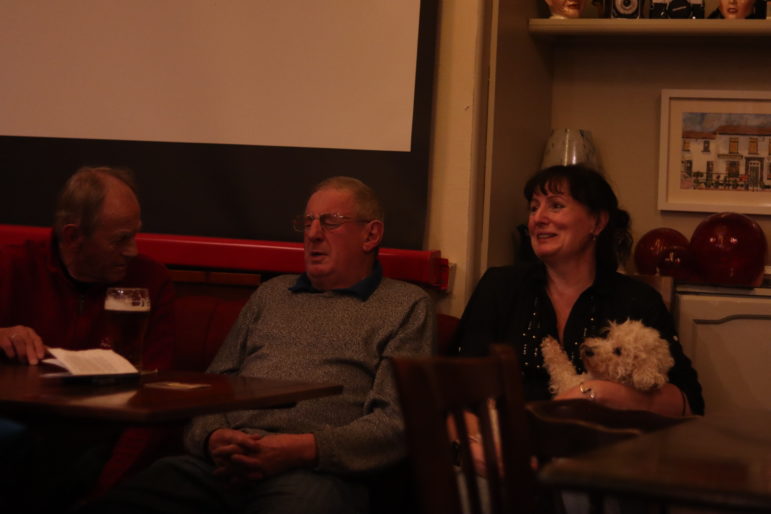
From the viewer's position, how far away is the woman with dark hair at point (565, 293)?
8.39 feet

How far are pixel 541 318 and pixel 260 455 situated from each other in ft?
3.07

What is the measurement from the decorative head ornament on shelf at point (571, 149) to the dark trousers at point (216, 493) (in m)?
1.80

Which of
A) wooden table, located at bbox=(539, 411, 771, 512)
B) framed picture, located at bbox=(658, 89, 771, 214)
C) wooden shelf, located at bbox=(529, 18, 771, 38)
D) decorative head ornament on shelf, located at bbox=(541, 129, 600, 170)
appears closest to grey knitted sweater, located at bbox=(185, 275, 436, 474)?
wooden table, located at bbox=(539, 411, 771, 512)

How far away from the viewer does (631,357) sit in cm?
233

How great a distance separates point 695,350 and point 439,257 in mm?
872

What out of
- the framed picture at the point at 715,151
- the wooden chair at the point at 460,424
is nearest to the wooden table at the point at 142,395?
the wooden chair at the point at 460,424

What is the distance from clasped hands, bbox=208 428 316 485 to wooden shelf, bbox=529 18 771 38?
6.63ft

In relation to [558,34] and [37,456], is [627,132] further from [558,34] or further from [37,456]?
[37,456]

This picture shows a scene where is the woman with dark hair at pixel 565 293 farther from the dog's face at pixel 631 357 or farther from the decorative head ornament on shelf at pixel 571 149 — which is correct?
the decorative head ornament on shelf at pixel 571 149

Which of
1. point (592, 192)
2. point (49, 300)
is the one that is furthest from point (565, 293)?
point (49, 300)

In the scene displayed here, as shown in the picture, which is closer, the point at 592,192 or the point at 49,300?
the point at 49,300

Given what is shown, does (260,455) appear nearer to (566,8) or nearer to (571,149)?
(571,149)

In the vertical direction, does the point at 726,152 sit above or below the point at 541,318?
above

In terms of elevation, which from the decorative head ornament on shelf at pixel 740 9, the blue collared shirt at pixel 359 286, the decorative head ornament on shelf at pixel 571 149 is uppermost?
the decorative head ornament on shelf at pixel 740 9
